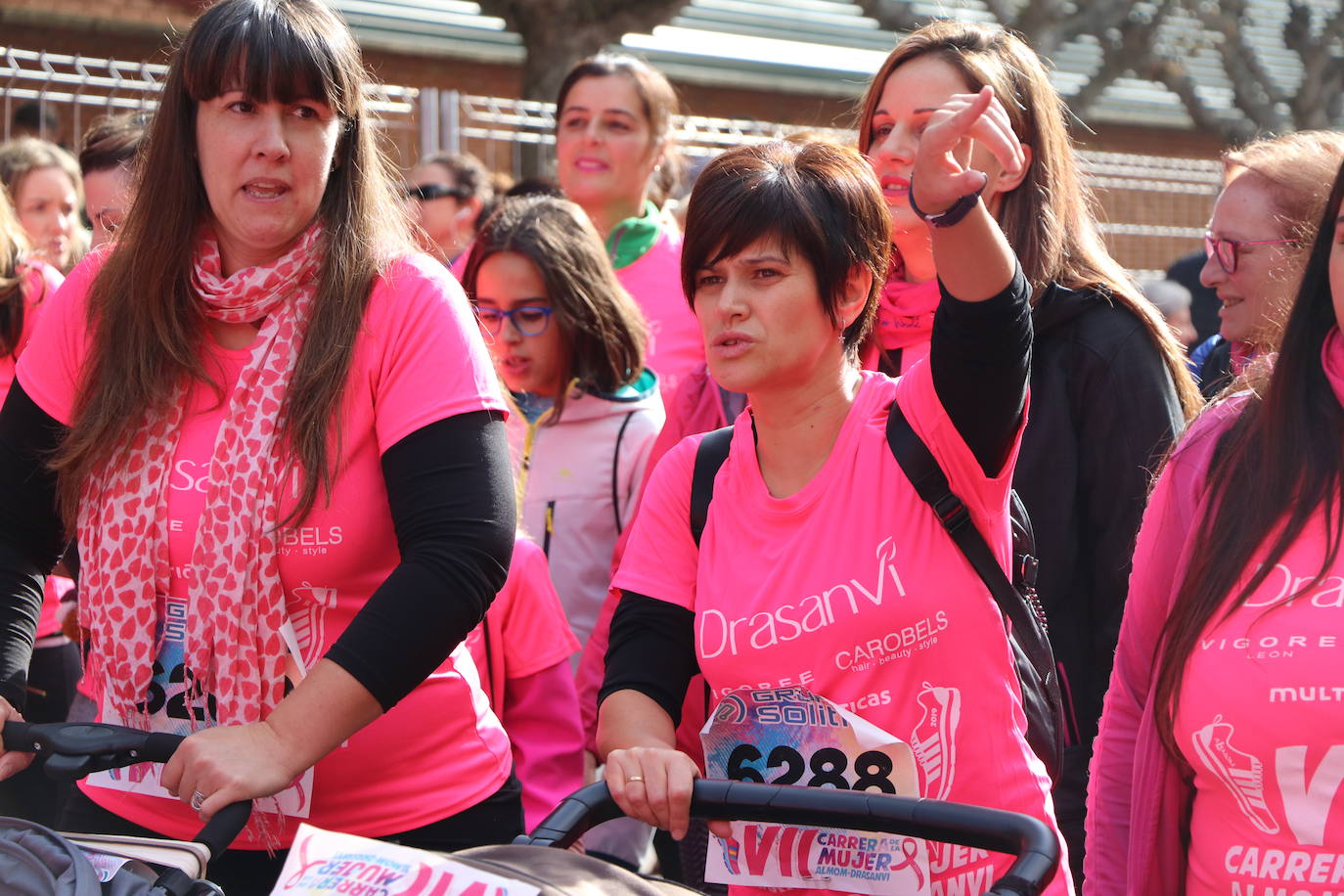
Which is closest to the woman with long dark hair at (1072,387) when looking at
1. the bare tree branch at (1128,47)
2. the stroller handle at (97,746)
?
the stroller handle at (97,746)

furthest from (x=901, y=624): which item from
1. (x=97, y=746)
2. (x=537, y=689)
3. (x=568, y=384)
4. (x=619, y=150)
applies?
(x=619, y=150)

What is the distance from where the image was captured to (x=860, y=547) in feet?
7.04

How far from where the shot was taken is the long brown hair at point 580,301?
3.98 m

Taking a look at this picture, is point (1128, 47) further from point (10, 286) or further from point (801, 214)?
point (801, 214)

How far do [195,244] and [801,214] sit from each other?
40.2 inches

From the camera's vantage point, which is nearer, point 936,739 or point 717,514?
point 936,739

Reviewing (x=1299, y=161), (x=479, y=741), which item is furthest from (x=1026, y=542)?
(x=1299, y=161)

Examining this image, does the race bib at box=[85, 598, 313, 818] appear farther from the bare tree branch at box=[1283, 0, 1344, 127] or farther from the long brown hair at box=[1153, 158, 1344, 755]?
the bare tree branch at box=[1283, 0, 1344, 127]

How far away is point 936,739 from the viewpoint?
2.12 meters

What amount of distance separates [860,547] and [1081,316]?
97 centimetres

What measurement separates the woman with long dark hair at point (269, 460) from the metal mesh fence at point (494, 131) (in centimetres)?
272

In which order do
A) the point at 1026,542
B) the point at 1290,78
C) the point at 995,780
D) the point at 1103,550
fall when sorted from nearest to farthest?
the point at 995,780 < the point at 1026,542 < the point at 1103,550 < the point at 1290,78

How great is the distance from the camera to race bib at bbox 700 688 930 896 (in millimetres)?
2064

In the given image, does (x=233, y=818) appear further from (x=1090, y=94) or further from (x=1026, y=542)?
(x=1090, y=94)
